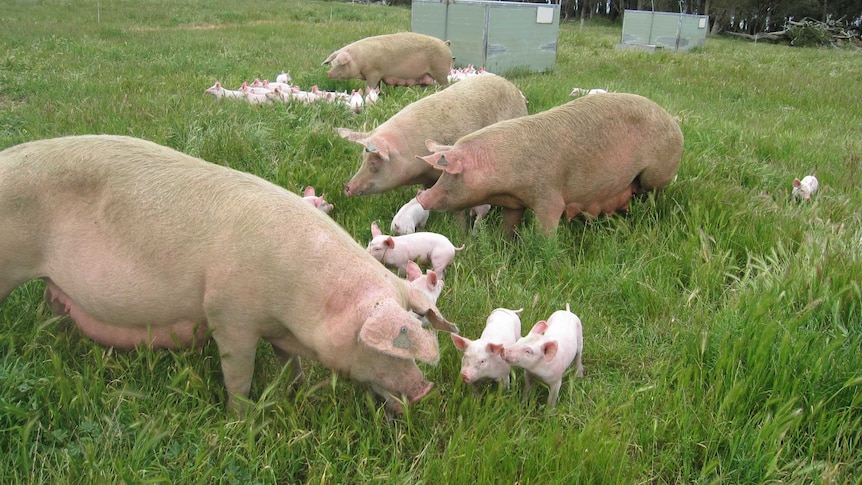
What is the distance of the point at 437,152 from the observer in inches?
182

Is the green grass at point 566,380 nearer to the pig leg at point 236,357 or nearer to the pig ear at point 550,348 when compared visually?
the pig leg at point 236,357

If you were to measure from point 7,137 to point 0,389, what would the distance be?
149 inches

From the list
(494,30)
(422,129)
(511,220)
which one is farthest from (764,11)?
(511,220)

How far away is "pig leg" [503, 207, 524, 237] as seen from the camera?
16.0 feet

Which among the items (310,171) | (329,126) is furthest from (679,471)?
(329,126)

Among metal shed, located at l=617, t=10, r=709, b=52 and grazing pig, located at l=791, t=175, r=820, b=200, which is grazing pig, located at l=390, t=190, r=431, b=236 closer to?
grazing pig, located at l=791, t=175, r=820, b=200

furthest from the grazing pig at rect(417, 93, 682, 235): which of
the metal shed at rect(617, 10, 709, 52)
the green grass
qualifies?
the metal shed at rect(617, 10, 709, 52)

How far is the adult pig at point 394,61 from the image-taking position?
962 cm

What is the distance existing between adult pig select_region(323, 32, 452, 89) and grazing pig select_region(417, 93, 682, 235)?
5180mm

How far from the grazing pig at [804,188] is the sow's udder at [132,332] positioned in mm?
4765

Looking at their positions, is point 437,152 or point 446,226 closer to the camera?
point 437,152

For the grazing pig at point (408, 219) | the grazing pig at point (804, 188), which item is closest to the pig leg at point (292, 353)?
the grazing pig at point (408, 219)

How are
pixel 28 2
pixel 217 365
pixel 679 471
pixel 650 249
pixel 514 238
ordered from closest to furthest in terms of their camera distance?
pixel 679 471, pixel 217 365, pixel 650 249, pixel 514 238, pixel 28 2

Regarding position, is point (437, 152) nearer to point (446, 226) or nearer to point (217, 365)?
point (446, 226)
